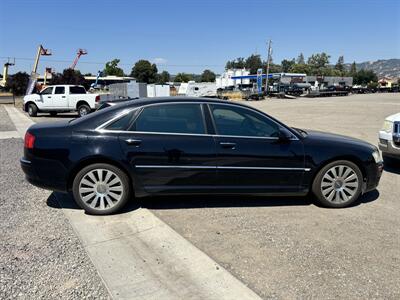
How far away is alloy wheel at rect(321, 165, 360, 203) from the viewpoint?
4.71 metres

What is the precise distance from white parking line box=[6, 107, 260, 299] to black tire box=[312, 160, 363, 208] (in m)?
2.10

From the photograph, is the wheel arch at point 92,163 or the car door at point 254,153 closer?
the wheel arch at point 92,163

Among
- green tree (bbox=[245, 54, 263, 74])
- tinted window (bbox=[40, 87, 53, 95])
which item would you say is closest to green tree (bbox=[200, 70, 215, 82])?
green tree (bbox=[245, 54, 263, 74])

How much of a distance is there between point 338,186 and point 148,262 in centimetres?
288

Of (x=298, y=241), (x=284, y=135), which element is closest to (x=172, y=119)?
(x=284, y=135)

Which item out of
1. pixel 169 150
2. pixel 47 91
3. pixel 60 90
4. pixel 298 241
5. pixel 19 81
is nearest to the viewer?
pixel 298 241

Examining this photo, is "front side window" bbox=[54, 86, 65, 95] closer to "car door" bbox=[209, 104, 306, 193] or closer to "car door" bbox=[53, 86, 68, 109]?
"car door" bbox=[53, 86, 68, 109]

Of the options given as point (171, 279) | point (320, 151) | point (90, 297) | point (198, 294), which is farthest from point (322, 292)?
point (320, 151)

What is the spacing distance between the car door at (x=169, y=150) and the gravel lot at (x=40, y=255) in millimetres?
1164

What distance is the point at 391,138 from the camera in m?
6.58

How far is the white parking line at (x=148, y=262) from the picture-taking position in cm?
284

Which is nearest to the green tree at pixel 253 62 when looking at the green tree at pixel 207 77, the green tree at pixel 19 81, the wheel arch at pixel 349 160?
the green tree at pixel 207 77

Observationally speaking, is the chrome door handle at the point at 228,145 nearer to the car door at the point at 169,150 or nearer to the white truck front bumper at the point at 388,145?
the car door at the point at 169,150

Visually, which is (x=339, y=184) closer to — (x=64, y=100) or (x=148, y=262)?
(x=148, y=262)
